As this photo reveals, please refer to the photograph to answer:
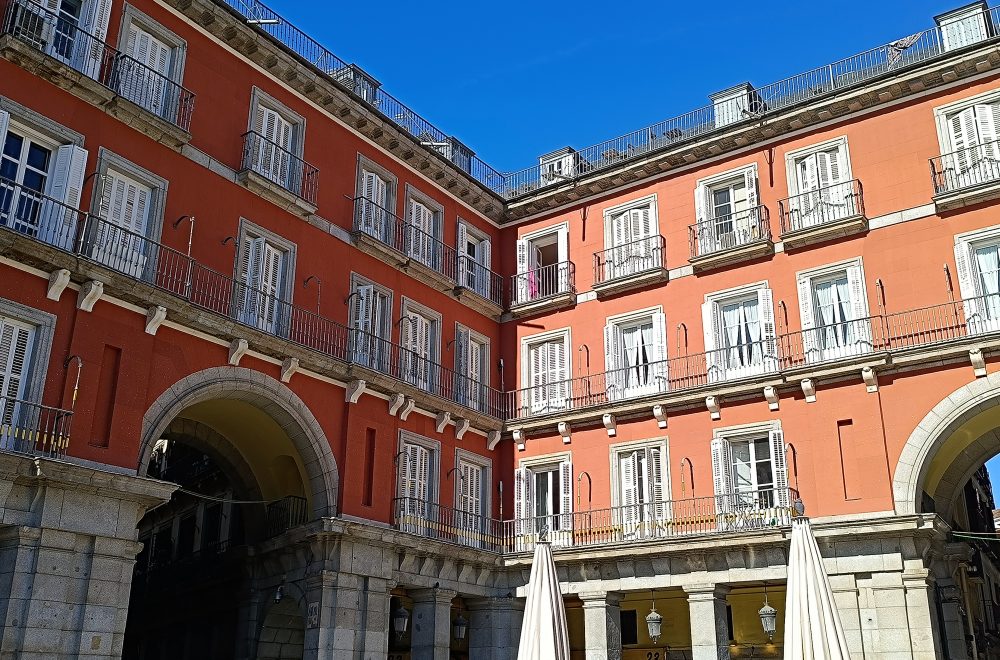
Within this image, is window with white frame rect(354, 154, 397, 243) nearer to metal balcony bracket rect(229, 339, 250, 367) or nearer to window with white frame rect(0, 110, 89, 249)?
metal balcony bracket rect(229, 339, 250, 367)

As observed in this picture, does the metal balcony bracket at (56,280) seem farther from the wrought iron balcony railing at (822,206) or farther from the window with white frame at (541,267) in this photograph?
the wrought iron balcony railing at (822,206)

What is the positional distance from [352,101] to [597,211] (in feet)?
27.5

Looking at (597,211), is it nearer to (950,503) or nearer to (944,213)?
(944,213)

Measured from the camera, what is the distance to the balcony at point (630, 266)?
27594 mm

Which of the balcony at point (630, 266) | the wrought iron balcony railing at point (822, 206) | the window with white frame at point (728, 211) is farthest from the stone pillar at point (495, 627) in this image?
the wrought iron balcony railing at point (822, 206)

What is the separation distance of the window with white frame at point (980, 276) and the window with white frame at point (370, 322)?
47.3 ft

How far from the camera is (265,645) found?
24.6 m

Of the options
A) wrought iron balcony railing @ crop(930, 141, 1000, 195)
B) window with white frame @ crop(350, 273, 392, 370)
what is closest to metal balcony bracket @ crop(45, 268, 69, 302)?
window with white frame @ crop(350, 273, 392, 370)

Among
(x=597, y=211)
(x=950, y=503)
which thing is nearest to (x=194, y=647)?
(x=597, y=211)

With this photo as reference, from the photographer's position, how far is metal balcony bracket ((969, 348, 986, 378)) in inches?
863

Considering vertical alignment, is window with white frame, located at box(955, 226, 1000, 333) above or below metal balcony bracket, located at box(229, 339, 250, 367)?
above

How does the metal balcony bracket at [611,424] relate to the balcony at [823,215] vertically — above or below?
below

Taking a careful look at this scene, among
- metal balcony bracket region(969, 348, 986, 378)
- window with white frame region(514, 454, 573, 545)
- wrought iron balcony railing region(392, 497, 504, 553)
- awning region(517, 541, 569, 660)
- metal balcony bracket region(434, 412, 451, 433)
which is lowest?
awning region(517, 541, 569, 660)

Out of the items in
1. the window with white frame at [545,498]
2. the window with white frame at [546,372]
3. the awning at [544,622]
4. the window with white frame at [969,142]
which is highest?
the window with white frame at [969,142]
